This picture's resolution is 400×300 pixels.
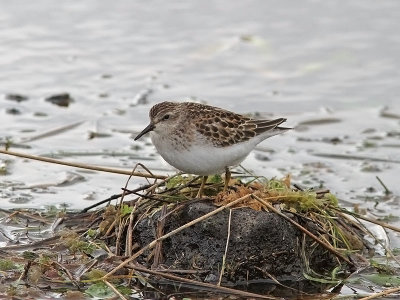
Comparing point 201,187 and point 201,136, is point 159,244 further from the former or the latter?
point 201,136

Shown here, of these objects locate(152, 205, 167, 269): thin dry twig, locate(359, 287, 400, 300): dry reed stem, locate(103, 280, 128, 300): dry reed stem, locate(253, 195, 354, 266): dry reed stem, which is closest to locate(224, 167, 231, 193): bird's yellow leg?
locate(253, 195, 354, 266): dry reed stem

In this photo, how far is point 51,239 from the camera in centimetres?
815

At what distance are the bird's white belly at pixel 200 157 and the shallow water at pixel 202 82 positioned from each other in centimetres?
197

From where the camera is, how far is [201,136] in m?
7.89

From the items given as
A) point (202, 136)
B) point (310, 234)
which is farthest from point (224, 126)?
point (310, 234)

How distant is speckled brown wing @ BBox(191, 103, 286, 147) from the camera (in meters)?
7.93

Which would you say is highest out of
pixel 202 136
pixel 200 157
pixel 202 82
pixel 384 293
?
pixel 202 136

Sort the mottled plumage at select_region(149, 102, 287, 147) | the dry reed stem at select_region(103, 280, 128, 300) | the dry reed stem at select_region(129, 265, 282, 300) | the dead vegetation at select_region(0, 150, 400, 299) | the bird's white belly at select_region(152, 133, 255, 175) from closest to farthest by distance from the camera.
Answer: the dry reed stem at select_region(103, 280, 128, 300), the dry reed stem at select_region(129, 265, 282, 300), the dead vegetation at select_region(0, 150, 400, 299), the bird's white belly at select_region(152, 133, 255, 175), the mottled plumage at select_region(149, 102, 287, 147)

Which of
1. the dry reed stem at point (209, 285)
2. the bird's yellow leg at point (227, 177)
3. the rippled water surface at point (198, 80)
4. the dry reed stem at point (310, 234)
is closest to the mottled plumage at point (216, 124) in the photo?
the bird's yellow leg at point (227, 177)

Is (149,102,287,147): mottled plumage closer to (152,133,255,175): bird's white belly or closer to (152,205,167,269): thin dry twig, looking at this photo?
(152,133,255,175): bird's white belly

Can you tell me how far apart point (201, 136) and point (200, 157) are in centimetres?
25

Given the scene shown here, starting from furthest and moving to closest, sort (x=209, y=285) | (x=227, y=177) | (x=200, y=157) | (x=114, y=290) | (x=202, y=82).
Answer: (x=202, y=82) → (x=227, y=177) → (x=200, y=157) → (x=209, y=285) → (x=114, y=290)

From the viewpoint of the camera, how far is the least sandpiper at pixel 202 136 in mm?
7754

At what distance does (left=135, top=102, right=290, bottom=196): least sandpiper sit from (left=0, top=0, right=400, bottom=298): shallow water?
189cm
